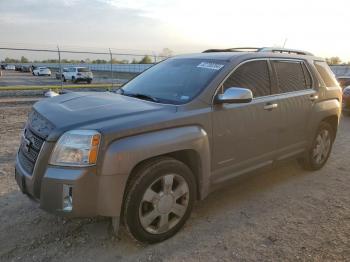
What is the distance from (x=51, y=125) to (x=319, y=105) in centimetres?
380

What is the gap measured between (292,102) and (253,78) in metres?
0.79

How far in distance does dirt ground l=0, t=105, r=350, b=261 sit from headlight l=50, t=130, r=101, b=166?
0.88 m

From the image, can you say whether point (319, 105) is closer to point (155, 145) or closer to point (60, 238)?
point (155, 145)

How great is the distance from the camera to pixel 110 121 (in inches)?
114

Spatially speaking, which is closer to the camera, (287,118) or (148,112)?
(148,112)

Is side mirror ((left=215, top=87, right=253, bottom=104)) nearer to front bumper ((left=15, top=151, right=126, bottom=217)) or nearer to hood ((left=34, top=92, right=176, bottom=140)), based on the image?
hood ((left=34, top=92, right=176, bottom=140))

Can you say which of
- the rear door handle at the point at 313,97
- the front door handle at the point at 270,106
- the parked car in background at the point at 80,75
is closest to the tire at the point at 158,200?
the front door handle at the point at 270,106

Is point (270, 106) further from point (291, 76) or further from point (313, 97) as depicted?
point (313, 97)

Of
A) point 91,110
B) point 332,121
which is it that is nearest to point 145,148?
point 91,110

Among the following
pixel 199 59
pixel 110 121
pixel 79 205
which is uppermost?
pixel 199 59

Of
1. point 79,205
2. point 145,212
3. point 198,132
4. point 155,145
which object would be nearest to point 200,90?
point 198,132

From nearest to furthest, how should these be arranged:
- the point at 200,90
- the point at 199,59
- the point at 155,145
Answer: the point at 155,145 < the point at 200,90 < the point at 199,59

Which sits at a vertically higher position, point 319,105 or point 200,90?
point 200,90

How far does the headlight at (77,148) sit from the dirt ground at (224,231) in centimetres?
88
